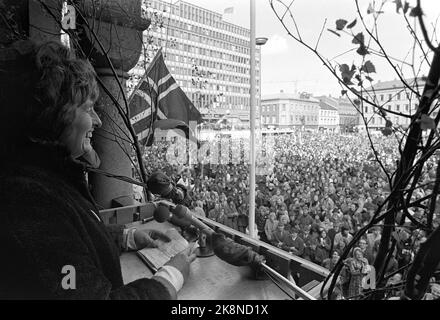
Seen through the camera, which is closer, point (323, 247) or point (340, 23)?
point (340, 23)

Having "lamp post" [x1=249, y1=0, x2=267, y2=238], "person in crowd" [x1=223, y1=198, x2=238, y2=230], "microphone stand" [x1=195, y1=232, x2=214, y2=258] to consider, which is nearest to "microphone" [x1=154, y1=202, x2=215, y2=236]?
"microphone stand" [x1=195, y1=232, x2=214, y2=258]

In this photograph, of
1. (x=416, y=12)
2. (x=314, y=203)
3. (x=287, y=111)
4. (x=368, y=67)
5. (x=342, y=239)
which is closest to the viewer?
(x=416, y=12)

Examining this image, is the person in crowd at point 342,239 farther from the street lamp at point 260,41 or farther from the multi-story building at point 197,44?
the street lamp at point 260,41

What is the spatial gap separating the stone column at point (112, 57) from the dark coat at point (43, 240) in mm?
1814

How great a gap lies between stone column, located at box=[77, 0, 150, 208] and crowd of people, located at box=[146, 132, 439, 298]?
599mm

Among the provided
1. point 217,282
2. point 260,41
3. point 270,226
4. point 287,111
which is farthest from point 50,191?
point 287,111

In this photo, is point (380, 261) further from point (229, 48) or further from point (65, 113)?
point (229, 48)

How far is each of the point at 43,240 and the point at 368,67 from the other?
1019 millimetres

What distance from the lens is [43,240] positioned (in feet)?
2.53

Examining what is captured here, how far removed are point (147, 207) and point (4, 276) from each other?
4.68 ft

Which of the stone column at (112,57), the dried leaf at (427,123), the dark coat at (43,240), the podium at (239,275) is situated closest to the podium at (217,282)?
the podium at (239,275)

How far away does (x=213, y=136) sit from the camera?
18.0 m

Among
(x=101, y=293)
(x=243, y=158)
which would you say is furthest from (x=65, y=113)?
(x=243, y=158)

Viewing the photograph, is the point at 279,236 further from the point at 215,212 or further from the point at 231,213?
the point at 215,212
